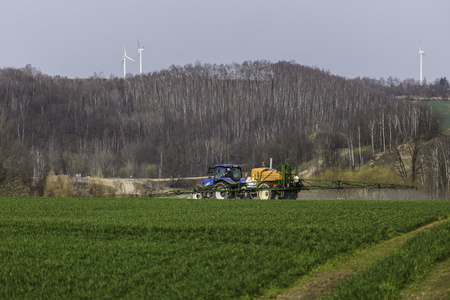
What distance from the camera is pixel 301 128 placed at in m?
153

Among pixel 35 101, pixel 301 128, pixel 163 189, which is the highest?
pixel 35 101

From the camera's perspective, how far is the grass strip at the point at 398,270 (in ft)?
37.0

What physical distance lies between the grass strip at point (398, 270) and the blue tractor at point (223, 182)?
2643 cm

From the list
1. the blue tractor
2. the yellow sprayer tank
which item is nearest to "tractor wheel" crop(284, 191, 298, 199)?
the yellow sprayer tank

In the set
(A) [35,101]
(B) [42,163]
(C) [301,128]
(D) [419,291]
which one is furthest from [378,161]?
(A) [35,101]

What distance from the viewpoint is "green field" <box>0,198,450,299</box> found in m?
11.7

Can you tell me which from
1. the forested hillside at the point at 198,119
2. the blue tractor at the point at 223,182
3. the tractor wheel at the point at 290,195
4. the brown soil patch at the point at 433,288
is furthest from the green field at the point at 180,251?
the forested hillside at the point at 198,119

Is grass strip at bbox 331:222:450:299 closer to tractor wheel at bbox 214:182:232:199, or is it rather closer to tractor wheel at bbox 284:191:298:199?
tractor wheel at bbox 284:191:298:199

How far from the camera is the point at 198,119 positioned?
6457 inches

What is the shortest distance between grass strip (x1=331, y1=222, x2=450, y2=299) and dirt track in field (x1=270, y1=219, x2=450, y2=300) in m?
0.44

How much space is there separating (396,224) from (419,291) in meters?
10.3

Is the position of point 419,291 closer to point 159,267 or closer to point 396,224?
point 159,267

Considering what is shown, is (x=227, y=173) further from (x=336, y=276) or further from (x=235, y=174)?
(x=336, y=276)

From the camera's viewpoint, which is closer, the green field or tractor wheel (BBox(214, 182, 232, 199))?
the green field
